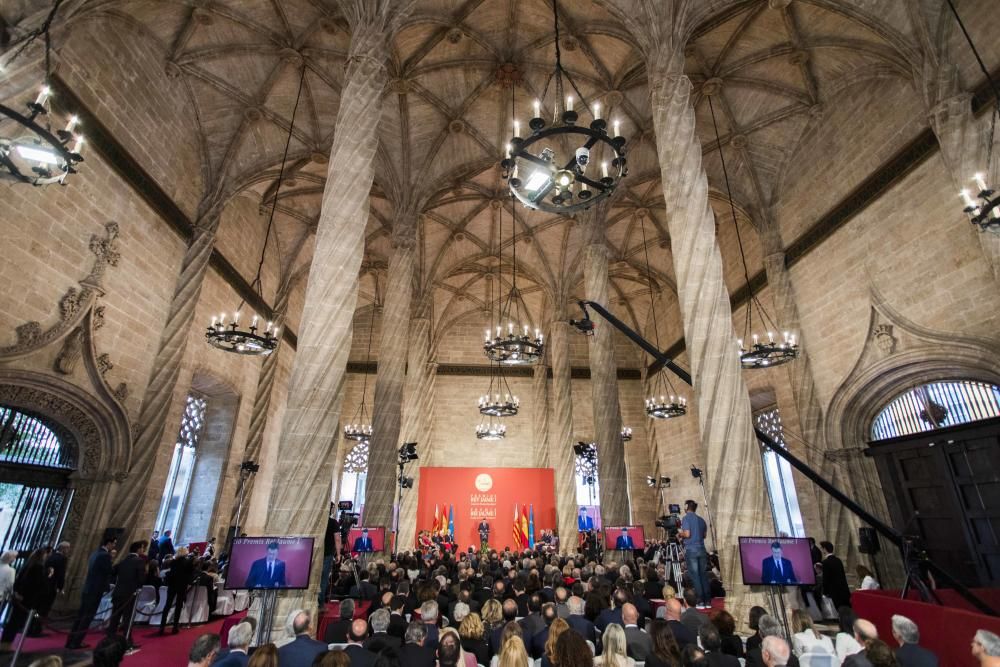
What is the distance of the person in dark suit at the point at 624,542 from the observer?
423 inches

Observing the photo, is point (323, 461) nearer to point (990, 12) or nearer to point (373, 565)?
point (373, 565)

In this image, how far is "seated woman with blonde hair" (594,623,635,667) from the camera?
3.34m

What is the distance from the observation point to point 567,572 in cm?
892

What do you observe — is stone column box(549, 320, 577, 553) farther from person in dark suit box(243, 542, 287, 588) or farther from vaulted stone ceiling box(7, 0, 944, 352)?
person in dark suit box(243, 542, 287, 588)

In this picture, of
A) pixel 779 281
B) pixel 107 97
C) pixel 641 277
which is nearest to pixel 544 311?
pixel 641 277

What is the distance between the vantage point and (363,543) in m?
10.2

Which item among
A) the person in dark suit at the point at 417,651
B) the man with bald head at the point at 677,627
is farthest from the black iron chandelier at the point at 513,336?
the person in dark suit at the point at 417,651

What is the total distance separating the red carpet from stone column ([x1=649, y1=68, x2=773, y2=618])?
22.2 ft

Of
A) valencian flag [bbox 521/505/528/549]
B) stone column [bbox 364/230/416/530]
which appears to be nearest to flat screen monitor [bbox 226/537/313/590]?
stone column [bbox 364/230/416/530]

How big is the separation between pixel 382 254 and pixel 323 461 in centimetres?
1485

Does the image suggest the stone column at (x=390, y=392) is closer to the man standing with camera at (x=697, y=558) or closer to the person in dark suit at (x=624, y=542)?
the person in dark suit at (x=624, y=542)

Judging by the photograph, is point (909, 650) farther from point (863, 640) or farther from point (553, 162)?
point (553, 162)

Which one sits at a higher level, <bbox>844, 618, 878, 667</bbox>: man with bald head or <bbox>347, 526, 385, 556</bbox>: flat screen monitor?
<bbox>347, 526, 385, 556</bbox>: flat screen monitor

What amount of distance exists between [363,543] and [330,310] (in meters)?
6.05
